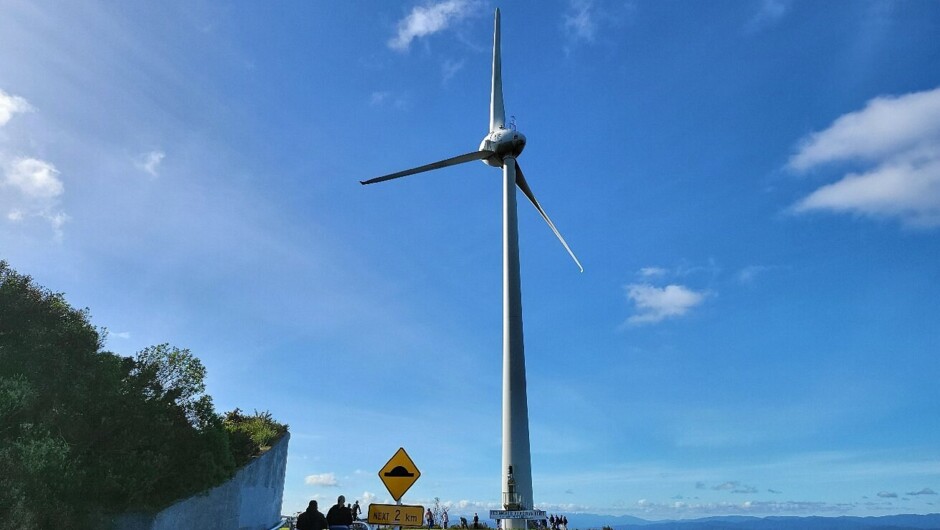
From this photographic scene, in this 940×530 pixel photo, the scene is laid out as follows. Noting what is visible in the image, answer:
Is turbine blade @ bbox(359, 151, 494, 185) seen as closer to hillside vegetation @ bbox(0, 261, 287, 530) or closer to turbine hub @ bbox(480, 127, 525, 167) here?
turbine hub @ bbox(480, 127, 525, 167)

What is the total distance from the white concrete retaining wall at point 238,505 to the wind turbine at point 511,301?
16.2 meters

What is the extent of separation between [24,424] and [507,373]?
22.3 m

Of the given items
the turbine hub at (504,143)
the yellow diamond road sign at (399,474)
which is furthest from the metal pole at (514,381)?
the yellow diamond road sign at (399,474)

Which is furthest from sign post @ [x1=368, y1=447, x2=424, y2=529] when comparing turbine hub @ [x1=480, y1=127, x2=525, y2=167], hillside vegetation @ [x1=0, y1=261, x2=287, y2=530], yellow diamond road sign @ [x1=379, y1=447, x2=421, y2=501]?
turbine hub @ [x1=480, y1=127, x2=525, y2=167]

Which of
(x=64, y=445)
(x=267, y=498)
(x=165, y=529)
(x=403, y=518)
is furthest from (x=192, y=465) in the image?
(x=403, y=518)

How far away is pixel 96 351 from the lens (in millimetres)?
31625

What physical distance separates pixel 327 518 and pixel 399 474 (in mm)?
4011

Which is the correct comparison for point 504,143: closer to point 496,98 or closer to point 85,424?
point 496,98

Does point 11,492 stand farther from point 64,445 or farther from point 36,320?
point 36,320

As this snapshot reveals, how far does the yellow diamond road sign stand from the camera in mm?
16156

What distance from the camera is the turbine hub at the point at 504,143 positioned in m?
42.6

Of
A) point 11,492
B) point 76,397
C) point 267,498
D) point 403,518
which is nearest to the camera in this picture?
point 403,518

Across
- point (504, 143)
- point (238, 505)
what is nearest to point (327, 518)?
point (238, 505)

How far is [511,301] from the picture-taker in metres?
35.2
